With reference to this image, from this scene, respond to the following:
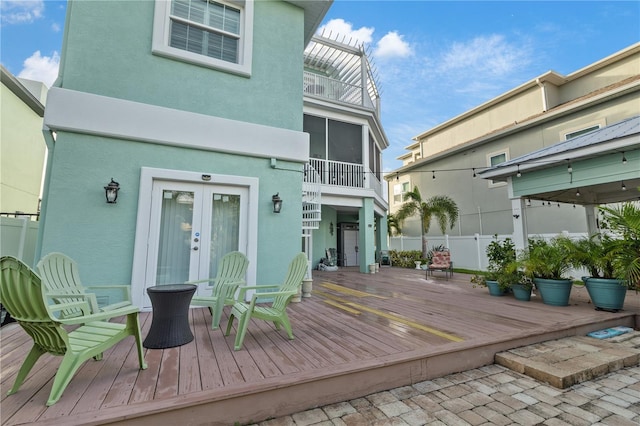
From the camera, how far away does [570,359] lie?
2.95 meters

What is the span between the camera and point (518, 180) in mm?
6578

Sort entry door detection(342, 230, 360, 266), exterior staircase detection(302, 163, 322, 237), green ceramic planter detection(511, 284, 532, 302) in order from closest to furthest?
green ceramic planter detection(511, 284, 532, 302) → exterior staircase detection(302, 163, 322, 237) → entry door detection(342, 230, 360, 266)

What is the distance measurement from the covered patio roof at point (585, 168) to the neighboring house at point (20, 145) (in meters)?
12.9

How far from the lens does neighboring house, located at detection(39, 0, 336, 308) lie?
411cm

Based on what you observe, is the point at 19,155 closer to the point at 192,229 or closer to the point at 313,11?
the point at 192,229

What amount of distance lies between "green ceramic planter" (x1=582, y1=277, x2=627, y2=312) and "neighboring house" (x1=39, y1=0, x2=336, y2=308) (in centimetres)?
516

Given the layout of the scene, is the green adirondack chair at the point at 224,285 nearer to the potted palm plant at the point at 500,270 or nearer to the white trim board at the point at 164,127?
the white trim board at the point at 164,127

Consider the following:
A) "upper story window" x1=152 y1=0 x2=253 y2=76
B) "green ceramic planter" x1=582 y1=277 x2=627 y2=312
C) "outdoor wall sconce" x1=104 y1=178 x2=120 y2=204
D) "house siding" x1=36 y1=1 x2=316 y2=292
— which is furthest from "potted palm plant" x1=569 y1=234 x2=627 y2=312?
"outdoor wall sconce" x1=104 y1=178 x2=120 y2=204

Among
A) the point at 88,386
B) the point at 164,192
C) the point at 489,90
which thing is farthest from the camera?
the point at 489,90

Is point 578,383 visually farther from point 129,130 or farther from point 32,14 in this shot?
point 32,14

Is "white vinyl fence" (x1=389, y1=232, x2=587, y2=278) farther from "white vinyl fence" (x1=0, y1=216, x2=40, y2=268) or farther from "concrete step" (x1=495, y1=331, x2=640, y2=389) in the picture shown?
"white vinyl fence" (x1=0, y1=216, x2=40, y2=268)

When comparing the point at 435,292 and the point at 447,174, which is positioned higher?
the point at 447,174

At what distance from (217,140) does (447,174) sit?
12.8 metres

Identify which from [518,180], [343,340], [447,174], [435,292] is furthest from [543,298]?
[447,174]
